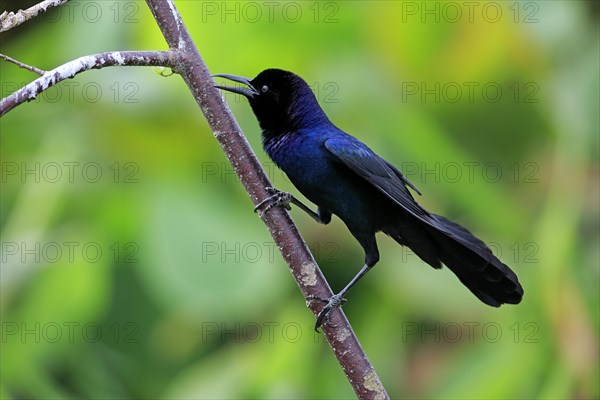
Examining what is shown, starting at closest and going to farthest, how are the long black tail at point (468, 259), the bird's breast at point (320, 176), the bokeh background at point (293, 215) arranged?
the long black tail at point (468, 259) < the bird's breast at point (320, 176) < the bokeh background at point (293, 215)

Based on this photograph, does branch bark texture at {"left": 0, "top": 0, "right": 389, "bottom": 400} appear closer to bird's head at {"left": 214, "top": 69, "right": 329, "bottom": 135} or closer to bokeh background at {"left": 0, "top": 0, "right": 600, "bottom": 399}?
bird's head at {"left": 214, "top": 69, "right": 329, "bottom": 135}

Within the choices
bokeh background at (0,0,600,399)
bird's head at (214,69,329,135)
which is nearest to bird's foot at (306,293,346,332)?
bird's head at (214,69,329,135)

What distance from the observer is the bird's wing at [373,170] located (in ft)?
7.20

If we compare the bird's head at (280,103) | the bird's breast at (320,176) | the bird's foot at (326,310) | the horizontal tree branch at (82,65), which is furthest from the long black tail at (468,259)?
the horizontal tree branch at (82,65)

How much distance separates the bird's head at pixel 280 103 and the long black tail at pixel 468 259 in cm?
37

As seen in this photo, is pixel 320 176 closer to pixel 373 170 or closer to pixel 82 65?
pixel 373 170

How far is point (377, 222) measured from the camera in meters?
2.36

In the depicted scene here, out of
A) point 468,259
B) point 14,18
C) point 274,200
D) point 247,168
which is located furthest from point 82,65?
point 468,259

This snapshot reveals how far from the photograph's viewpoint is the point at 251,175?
1621 millimetres

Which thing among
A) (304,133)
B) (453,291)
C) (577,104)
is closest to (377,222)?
(304,133)

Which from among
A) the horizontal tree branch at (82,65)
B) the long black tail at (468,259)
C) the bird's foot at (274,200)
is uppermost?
the horizontal tree branch at (82,65)

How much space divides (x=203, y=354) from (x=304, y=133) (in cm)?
97

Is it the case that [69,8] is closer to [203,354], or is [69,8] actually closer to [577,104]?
[203,354]

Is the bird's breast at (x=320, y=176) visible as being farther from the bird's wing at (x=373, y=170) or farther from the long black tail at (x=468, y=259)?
the long black tail at (x=468, y=259)
